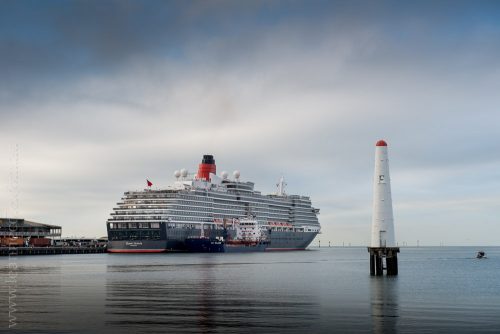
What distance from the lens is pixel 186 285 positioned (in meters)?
61.2

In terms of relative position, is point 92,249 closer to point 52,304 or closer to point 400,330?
point 52,304

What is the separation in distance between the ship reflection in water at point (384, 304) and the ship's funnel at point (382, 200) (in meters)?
4.44

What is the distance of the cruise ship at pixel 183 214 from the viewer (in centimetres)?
15925

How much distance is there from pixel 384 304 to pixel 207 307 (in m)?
11.3

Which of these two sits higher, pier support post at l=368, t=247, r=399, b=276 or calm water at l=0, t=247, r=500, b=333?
pier support post at l=368, t=247, r=399, b=276

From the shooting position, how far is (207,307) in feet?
Answer: 137

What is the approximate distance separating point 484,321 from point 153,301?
2011 cm

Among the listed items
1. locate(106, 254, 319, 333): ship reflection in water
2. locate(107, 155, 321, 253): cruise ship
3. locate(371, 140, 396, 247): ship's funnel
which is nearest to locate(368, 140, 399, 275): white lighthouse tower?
locate(371, 140, 396, 247): ship's funnel

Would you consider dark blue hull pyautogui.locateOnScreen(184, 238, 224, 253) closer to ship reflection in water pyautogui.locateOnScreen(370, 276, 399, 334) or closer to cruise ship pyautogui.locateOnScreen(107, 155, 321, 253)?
cruise ship pyautogui.locateOnScreen(107, 155, 321, 253)

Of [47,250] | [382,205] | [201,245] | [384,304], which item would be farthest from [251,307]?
[47,250]

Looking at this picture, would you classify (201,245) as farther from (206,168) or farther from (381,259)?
(381,259)

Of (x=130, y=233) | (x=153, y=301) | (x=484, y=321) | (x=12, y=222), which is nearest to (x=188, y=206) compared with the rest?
(x=130, y=233)

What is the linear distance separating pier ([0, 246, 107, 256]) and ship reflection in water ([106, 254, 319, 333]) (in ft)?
354

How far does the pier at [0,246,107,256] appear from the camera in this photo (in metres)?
165
